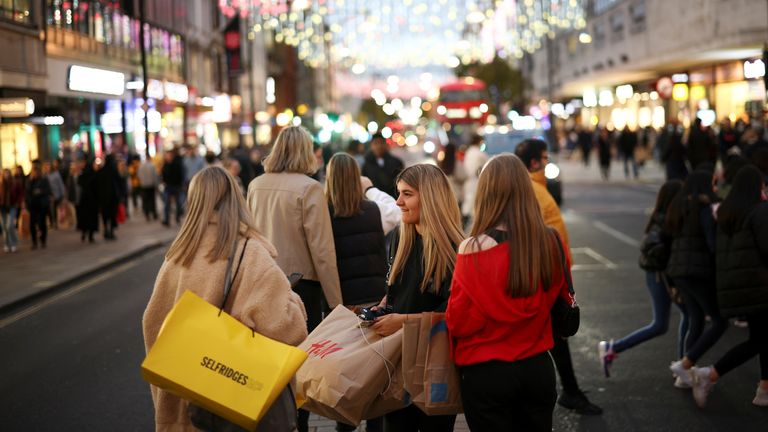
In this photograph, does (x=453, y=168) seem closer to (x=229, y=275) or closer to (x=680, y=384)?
(x=680, y=384)

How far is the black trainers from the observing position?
7.48 m

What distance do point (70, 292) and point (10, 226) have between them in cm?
652

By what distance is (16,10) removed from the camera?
2828 centimetres

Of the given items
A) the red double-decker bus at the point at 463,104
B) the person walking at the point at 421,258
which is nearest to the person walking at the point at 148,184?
the person walking at the point at 421,258

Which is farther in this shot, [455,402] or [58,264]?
[58,264]

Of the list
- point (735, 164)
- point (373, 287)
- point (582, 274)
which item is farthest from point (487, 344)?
point (582, 274)

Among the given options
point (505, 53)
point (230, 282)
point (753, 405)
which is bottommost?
point (753, 405)

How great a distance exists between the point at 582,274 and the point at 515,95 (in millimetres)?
70010

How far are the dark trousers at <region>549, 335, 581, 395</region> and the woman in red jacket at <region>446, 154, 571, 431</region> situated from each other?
2.91 metres

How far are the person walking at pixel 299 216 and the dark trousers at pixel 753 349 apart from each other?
2.96 meters

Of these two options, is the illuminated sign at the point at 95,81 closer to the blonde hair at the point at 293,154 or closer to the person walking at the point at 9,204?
the person walking at the point at 9,204

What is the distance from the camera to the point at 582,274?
1462 cm

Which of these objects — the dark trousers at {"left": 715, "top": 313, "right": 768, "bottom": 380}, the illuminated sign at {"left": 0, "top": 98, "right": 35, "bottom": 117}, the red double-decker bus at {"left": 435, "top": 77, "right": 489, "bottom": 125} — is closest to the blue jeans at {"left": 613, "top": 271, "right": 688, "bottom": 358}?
the dark trousers at {"left": 715, "top": 313, "right": 768, "bottom": 380}

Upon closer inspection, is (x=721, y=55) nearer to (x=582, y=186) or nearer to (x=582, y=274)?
(x=582, y=186)
